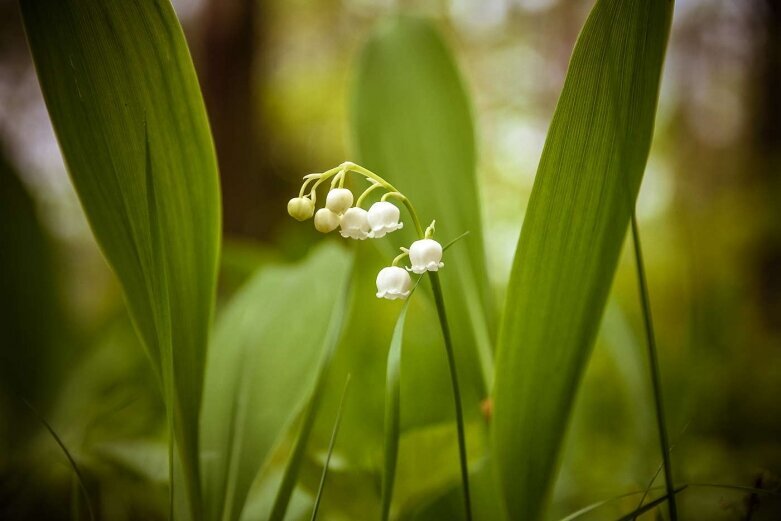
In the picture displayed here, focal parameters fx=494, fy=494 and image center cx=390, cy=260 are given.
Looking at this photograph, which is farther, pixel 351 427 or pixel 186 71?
pixel 351 427

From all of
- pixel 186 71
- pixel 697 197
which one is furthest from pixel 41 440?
pixel 697 197

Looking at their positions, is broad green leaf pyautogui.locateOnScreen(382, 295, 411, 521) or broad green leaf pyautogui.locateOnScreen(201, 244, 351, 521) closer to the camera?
broad green leaf pyautogui.locateOnScreen(382, 295, 411, 521)

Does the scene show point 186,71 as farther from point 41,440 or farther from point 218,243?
point 41,440

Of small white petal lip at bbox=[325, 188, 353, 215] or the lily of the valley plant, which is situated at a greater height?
small white petal lip at bbox=[325, 188, 353, 215]

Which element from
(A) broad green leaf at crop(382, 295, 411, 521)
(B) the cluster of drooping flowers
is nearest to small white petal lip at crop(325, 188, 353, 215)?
(B) the cluster of drooping flowers

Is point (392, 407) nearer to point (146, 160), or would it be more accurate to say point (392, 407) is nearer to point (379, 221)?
point (379, 221)

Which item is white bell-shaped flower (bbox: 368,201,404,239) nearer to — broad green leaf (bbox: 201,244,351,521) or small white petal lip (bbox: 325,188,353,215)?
small white petal lip (bbox: 325,188,353,215)
